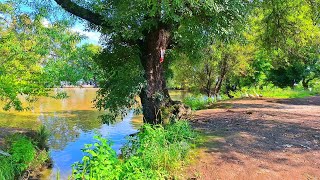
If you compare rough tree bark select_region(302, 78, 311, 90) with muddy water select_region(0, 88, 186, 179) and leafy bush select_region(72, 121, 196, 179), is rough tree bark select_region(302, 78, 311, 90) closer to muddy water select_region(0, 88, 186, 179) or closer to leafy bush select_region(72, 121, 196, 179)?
muddy water select_region(0, 88, 186, 179)

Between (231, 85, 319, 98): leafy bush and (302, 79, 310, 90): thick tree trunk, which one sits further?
(302, 79, 310, 90): thick tree trunk

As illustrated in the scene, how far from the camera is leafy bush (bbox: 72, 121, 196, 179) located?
4.25 meters

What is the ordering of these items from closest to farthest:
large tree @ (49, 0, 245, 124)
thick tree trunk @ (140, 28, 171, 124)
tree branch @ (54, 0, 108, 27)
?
large tree @ (49, 0, 245, 124) → tree branch @ (54, 0, 108, 27) → thick tree trunk @ (140, 28, 171, 124)

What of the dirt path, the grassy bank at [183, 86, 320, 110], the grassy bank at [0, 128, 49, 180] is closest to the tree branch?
the grassy bank at [0, 128, 49, 180]

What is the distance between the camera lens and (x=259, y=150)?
633 centimetres

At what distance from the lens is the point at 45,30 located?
7.94 meters

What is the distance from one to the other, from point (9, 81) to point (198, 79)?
648 inches

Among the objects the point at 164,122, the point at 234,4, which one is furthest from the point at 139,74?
the point at 234,4

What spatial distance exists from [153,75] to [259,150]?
3.90m

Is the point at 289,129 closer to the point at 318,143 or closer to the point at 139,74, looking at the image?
the point at 318,143

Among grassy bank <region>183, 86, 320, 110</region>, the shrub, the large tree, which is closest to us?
the shrub

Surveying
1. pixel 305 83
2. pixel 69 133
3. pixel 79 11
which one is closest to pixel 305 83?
pixel 305 83

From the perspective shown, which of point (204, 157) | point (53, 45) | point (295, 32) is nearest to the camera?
point (204, 157)

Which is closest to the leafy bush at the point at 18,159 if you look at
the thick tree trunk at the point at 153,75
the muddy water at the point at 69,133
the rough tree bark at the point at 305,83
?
the muddy water at the point at 69,133
